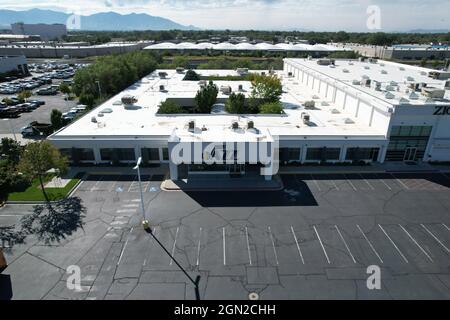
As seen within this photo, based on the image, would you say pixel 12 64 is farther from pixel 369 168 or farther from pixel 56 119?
pixel 369 168

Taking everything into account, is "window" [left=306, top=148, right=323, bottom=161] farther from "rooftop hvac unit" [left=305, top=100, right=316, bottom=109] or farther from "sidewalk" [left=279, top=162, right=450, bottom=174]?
"rooftop hvac unit" [left=305, top=100, right=316, bottom=109]

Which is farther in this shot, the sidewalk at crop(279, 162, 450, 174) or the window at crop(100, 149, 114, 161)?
the window at crop(100, 149, 114, 161)

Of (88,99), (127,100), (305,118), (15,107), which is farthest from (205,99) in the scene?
(15,107)

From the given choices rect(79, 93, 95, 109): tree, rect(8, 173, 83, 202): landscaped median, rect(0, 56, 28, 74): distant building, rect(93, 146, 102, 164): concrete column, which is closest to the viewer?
rect(8, 173, 83, 202): landscaped median

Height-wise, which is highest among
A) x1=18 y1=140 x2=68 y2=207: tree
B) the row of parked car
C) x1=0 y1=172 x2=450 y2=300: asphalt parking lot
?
x1=18 y1=140 x2=68 y2=207: tree

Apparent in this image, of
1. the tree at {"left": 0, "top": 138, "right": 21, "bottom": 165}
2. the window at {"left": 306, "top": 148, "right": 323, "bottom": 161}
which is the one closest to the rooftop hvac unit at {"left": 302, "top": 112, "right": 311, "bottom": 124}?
the window at {"left": 306, "top": 148, "right": 323, "bottom": 161}

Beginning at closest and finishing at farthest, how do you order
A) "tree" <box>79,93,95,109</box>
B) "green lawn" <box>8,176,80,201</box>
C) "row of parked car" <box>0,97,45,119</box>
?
"green lawn" <box>8,176,80,201</box>
"tree" <box>79,93,95,109</box>
"row of parked car" <box>0,97,45,119</box>

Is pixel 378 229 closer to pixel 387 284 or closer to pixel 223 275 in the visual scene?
pixel 387 284
